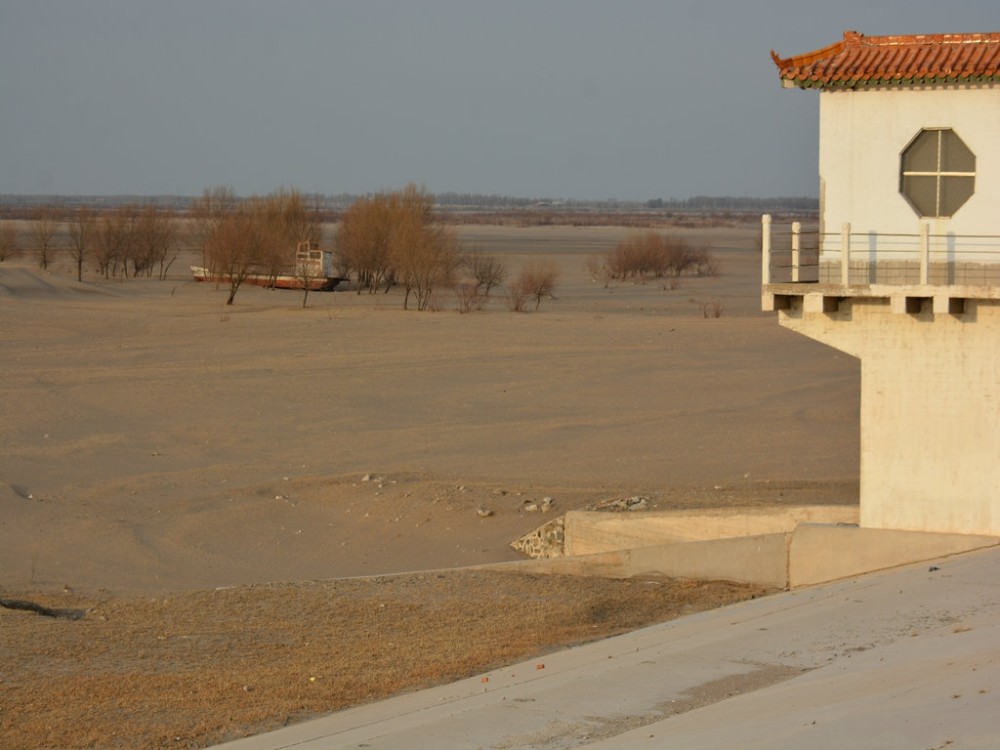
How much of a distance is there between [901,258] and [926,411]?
4.48 ft

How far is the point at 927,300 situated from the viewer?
39.6 feet

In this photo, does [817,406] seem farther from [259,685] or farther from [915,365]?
[259,685]

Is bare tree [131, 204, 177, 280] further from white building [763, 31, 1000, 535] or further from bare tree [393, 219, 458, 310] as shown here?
white building [763, 31, 1000, 535]

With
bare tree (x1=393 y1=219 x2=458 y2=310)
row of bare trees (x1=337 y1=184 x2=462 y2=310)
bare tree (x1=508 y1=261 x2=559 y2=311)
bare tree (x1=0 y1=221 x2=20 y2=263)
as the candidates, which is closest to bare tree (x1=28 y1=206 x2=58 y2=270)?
bare tree (x1=0 y1=221 x2=20 y2=263)

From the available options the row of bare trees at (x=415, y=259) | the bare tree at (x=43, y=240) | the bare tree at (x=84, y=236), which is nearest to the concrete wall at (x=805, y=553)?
the row of bare trees at (x=415, y=259)

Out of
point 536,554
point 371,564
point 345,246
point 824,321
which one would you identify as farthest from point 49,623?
point 345,246

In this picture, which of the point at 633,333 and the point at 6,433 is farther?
the point at 633,333

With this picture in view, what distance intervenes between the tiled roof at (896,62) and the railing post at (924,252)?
4.16 ft

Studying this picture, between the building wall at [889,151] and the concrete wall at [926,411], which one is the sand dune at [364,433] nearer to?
the concrete wall at [926,411]

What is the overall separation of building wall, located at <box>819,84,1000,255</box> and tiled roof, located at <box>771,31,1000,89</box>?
16 centimetres

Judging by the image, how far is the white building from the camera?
39.3ft

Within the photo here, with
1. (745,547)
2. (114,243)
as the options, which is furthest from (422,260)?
(745,547)

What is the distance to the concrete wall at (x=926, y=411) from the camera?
12039mm

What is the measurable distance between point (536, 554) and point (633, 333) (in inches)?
866
